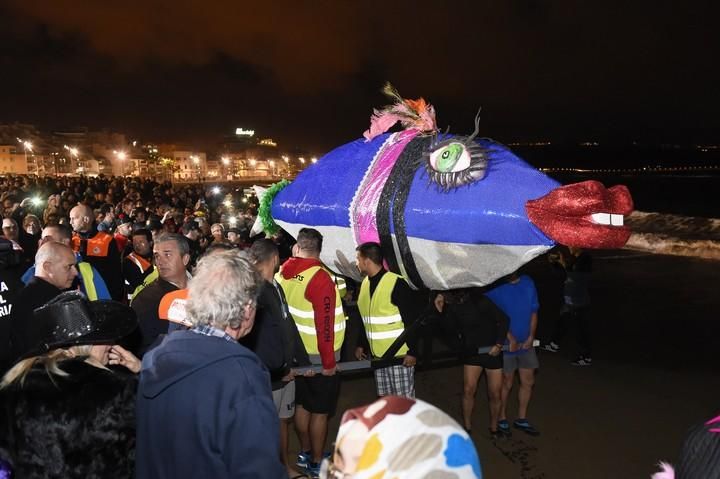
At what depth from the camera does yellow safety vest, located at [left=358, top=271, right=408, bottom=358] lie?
428cm

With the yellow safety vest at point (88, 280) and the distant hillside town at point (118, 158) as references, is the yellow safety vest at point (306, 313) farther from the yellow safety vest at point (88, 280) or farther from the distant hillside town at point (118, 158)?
the distant hillside town at point (118, 158)

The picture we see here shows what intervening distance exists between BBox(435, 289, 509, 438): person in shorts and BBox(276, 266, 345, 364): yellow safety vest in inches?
34.4

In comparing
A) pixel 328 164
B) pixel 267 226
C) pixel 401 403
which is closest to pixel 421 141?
pixel 328 164

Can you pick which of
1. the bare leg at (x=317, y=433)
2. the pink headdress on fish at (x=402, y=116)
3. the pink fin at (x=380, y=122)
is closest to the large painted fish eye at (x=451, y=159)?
the pink headdress on fish at (x=402, y=116)

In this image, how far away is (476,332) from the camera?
461cm

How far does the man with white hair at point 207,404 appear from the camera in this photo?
1829mm

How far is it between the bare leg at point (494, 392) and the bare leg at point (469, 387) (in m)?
0.10

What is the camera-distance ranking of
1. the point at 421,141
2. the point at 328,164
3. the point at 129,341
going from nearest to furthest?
the point at 129,341 → the point at 421,141 → the point at 328,164

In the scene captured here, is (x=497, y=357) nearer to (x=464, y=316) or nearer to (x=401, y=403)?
(x=464, y=316)

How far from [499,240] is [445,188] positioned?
568 millimetres

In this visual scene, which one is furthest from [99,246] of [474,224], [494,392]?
[494,392]

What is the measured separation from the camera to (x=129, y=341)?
12.0 ft

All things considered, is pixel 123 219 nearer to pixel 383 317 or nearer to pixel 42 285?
pixel 42 285

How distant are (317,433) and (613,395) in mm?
3302
